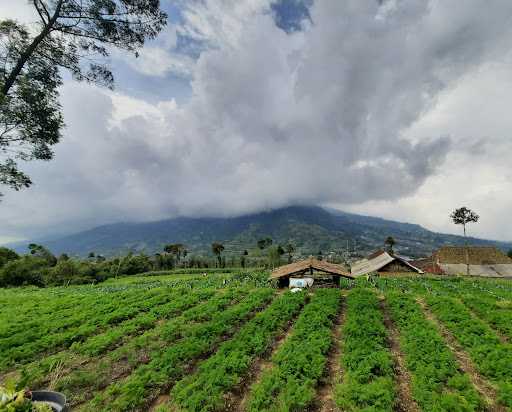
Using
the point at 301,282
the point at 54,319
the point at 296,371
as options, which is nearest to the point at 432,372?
the point at 296,371

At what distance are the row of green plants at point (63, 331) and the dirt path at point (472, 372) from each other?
21.4 metres

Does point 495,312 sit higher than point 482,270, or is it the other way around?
point 495,312

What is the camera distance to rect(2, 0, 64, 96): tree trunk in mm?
10659

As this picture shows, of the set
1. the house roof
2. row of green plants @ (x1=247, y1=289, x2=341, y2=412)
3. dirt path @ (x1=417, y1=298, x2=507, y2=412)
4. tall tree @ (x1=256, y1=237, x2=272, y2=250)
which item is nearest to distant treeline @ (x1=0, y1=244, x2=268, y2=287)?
tall tree @ (x1=256, y1=237, x2=272, y2=250)

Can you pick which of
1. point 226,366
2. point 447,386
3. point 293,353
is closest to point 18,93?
point 226,366

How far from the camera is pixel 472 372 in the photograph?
12453 mm

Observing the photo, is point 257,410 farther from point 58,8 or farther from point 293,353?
point 58,8

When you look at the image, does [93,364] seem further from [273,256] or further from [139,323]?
[273,256]

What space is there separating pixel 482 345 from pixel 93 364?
67.4 ft

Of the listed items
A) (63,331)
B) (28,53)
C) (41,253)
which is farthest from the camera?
(41,253)

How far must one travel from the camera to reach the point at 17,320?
68.1 feet

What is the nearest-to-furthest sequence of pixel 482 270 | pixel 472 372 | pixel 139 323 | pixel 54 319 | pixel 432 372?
pixel 432 372
pixel 472 372
pixel 139 323
pixel 54 319
pixel 482 270

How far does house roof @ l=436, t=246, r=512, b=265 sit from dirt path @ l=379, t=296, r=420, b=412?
5892cm

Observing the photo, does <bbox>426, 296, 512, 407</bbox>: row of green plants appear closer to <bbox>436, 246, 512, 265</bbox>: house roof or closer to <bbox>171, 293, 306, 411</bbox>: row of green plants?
<bbox>171, 293, 306, 411</bbox>: row of green plants
